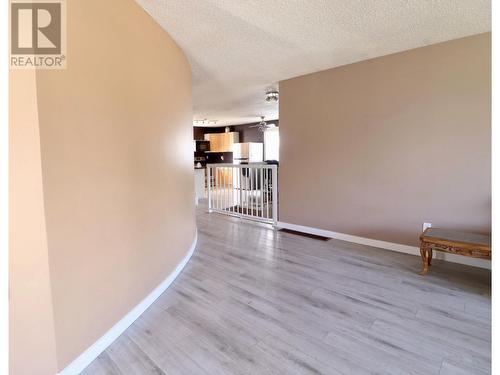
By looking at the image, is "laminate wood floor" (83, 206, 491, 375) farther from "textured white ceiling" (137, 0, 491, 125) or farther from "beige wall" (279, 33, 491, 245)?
"textured white ceiling" (137, 0, 491, 125)

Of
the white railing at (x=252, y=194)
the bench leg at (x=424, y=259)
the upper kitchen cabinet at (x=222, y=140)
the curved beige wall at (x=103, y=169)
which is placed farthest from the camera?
the upper kitchen cabinet at (x=222, y=140)

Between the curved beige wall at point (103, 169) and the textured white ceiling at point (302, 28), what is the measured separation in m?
0.38

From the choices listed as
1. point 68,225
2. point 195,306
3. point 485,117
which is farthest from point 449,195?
point 68,225

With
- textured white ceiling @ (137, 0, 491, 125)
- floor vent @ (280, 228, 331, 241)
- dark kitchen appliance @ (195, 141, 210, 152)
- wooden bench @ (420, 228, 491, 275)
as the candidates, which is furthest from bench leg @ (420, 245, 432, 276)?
dark kitchen appliance @ (195, 141, 210, 152)

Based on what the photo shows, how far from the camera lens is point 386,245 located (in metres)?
3.44

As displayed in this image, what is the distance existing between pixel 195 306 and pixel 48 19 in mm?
2102

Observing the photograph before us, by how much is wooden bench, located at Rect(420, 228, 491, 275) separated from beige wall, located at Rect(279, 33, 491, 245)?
1.26 ft

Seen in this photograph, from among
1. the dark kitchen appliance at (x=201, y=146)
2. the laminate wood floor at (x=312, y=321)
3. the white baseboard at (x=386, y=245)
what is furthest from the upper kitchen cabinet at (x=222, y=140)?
the laminate wood floor at (x=312, y=321)

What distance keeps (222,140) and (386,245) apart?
8.05 metres

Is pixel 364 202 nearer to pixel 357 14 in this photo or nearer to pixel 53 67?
pixel 357 14

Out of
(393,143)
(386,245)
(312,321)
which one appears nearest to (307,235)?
(386,245)

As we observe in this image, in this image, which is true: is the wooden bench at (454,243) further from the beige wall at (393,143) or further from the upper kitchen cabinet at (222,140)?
the upper kitchen cabinet at (222,140)

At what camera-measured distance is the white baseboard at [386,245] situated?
2.87 m

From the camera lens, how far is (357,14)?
2.33 m
